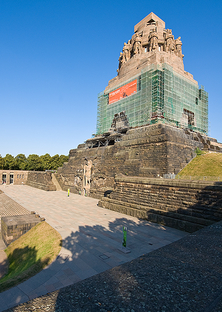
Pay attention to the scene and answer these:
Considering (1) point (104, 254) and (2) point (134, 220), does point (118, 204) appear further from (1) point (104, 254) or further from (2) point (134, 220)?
(1) point (104, 254)

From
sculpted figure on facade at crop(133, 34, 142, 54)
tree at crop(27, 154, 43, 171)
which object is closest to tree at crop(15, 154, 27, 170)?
tree at crop(27, 154, 43, 171)

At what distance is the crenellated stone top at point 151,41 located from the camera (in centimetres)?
2891

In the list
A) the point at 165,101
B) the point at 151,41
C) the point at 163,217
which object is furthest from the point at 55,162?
the point at 163,217

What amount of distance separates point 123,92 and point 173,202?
77.8ft

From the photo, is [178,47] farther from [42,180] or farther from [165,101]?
[42,180]

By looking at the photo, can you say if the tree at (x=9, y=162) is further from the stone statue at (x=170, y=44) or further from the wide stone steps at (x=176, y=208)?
the stone statue at (x=170, y=44)

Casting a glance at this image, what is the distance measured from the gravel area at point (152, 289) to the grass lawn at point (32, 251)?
2.50m

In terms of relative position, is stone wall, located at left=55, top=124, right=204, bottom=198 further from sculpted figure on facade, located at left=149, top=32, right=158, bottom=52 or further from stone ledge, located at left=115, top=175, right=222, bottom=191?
sculpted figure on facade, located at left=149, top=32, right=158, bottom=52

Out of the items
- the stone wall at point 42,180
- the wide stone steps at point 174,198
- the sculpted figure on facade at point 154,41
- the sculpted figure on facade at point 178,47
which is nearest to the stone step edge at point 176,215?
the wide stone steps at point 174,198

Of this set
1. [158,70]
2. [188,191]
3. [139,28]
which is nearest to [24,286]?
[188,191]

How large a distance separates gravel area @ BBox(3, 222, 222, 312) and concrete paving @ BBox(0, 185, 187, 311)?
1227 millimetres

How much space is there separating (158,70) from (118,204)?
19747 millimetres

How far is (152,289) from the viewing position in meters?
3.54

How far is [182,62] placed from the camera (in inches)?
1182
